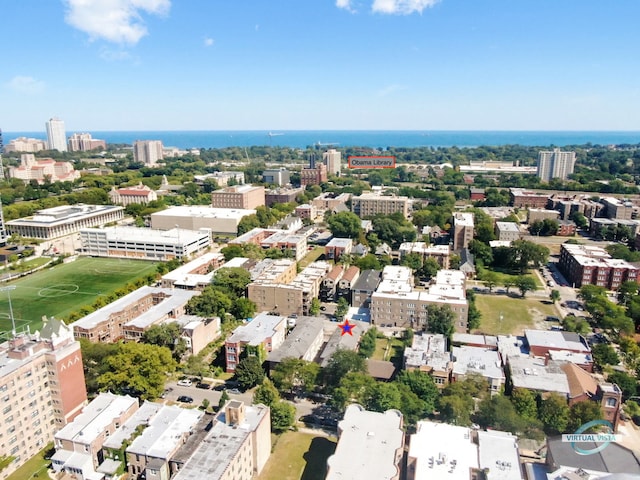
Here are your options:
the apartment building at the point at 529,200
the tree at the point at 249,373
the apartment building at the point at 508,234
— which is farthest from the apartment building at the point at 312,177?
the tree at the point at 249,373

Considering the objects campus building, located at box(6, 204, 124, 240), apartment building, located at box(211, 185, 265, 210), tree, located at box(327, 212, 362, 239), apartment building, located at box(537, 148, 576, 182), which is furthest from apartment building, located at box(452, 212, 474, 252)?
apartment building, located at box(537, 148, 576, 182)

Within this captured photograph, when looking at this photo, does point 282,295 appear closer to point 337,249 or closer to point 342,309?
point 342,309

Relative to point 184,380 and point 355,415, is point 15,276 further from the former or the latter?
point 355,415

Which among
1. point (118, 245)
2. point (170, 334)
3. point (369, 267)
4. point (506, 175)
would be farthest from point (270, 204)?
point (506, 175)

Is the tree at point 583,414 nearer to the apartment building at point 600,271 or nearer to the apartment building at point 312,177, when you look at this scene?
the apartment building at point 600,271

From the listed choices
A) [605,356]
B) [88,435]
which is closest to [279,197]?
[605,356]

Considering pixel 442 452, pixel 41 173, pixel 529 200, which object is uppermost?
pixel 41 173
